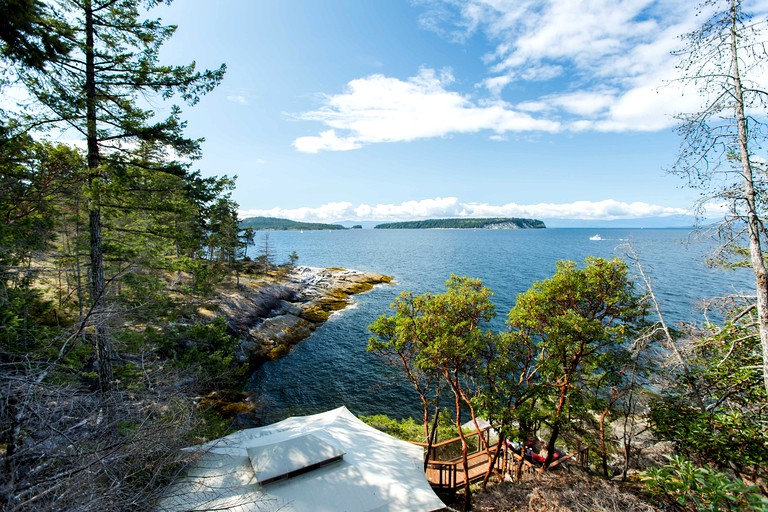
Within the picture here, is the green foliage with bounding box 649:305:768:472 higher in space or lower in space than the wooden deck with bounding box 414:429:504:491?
higher

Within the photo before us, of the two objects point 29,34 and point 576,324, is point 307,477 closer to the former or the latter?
point 576,324

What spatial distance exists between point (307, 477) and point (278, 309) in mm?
Answer: 27590

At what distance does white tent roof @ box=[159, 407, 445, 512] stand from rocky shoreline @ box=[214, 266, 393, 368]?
620 inches

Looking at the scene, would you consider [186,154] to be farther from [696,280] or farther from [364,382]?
[696,280]

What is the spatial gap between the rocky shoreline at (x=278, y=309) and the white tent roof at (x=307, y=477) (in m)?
15.7

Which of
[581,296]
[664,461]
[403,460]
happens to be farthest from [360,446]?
[664,461]

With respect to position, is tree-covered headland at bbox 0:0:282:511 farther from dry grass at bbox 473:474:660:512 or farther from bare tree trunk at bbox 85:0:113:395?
dry grass at bbox 473:474:660:512

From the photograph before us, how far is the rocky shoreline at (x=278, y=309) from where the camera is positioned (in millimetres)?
26750

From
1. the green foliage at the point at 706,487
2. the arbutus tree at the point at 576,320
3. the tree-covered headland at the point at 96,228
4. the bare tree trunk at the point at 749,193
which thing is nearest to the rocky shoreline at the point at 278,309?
the tree-covered headland at the point at 96,228

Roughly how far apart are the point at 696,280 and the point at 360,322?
44.4 m

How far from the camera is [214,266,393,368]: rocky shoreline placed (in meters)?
26.8

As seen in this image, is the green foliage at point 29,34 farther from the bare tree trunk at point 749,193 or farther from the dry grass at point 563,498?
the dry grass at point 563,498

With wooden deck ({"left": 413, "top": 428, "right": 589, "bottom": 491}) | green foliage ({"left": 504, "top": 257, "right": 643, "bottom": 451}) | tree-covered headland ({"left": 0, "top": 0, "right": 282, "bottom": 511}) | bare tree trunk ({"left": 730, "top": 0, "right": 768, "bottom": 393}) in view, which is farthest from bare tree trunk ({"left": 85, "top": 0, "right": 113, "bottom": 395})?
bare tree trunk ({"left": 730, "top": 0, "right": 768, "bottom": 393})

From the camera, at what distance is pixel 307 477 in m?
9.56
